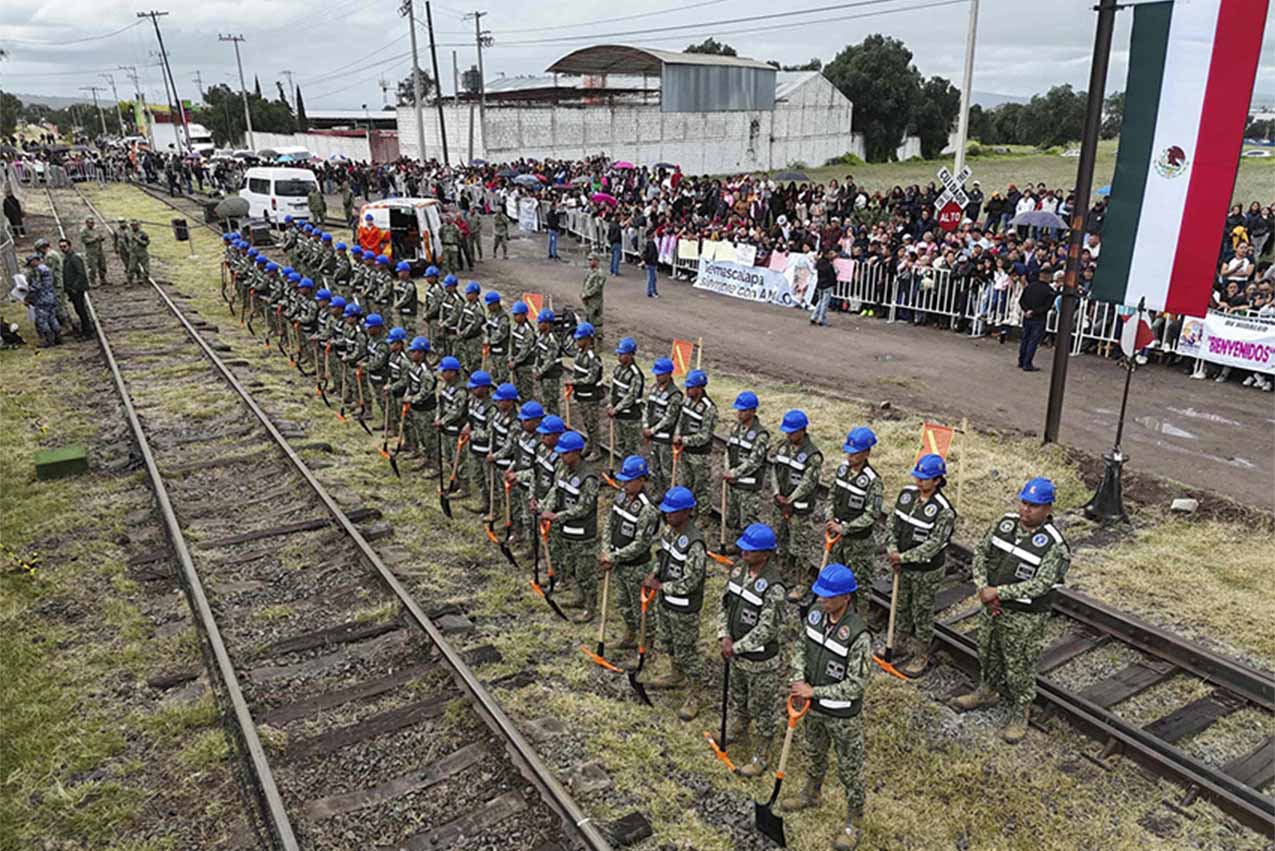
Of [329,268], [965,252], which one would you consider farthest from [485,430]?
[965,252]

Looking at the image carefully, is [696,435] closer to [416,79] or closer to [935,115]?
[416,79]

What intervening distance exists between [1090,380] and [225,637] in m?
13.6

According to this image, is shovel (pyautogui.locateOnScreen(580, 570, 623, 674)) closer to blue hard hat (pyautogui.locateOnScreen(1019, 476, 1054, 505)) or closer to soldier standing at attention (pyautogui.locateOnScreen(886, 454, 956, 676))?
soldier standing at attention (pyautogui.locateOnScreen(886, 454, 956, 676))

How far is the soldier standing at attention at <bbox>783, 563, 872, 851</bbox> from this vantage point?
564 cm

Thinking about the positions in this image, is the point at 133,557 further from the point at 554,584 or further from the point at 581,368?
the point at 581,368

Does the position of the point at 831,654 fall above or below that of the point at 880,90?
below

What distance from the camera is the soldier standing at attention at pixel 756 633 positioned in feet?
20.2

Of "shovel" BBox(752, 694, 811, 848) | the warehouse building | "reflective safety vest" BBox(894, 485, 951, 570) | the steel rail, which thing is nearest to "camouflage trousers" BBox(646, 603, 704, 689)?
"shovel" BBox(752, 694, 811, 848)

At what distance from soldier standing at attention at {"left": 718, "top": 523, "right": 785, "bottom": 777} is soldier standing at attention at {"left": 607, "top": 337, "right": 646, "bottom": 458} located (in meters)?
5.14

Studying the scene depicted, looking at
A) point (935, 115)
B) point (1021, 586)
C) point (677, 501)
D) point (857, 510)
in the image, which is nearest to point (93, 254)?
point (677, 501)

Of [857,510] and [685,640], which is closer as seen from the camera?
[685,640]

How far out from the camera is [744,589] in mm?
6285

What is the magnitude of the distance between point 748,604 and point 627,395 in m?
5.41

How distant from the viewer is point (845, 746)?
5730 mm
